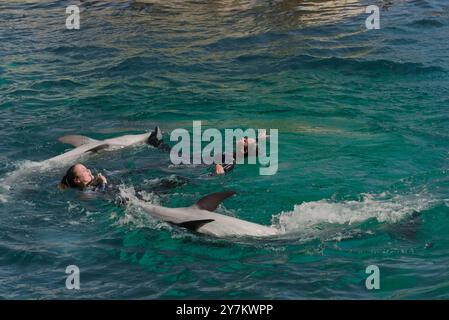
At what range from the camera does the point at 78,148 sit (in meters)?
11.6

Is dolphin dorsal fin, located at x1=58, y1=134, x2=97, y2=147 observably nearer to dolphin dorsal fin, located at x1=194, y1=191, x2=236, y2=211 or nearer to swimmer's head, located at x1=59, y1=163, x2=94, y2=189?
swimmer's head, located at x1=59, y1=163, x2=94, y2=189

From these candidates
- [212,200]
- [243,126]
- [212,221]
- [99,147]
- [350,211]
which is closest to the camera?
[212,221]

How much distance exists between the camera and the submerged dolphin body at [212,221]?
27.4 feet

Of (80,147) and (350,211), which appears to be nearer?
(350,211)

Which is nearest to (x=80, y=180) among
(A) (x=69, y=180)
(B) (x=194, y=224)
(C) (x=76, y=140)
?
(A) (x=69, y=180)

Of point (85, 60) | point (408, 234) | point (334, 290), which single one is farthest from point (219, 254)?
point (85, 60)

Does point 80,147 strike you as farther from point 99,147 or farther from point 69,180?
point 69,180

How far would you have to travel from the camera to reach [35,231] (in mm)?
9297

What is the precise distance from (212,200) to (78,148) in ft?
12.3

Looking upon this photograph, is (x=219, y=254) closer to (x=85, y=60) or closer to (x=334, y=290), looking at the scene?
(x=334, y=290)

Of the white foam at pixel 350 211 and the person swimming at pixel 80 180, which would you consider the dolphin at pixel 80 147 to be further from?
the white foam at pixel 350 211

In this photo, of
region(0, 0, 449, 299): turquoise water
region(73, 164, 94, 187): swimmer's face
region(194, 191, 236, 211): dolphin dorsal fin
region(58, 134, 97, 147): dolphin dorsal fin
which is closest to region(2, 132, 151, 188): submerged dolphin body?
region(58, 134, 97, 147): dolphin dorsal fin

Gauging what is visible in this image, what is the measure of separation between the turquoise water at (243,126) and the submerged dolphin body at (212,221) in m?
0.14
